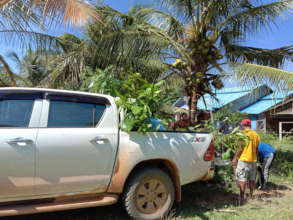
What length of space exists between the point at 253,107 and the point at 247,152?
18.1 m

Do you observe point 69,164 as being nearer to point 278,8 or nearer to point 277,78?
point 277,78

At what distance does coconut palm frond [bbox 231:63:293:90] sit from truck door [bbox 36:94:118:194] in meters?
4.52

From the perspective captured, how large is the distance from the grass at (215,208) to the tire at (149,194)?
33 cm

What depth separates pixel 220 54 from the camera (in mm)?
9195

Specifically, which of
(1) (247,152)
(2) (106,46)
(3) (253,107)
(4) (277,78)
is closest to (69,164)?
(1) (247,152)

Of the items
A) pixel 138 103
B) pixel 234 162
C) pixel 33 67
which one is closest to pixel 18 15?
pixel 138 103

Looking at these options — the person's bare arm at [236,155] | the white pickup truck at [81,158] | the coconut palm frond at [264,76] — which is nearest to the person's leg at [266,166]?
the person's bare arm at [236,155]

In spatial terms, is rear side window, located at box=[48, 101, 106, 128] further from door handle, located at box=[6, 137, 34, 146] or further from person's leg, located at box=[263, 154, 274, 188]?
person's leg, located at box=[263, 154, 274, 188]

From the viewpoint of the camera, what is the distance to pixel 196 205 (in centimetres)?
536

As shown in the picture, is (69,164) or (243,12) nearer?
(69,164)

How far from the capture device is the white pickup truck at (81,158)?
140 inches

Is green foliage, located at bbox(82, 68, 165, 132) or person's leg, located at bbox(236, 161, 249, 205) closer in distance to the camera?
green foliage, located at bbox(82, 68, 165, 132)

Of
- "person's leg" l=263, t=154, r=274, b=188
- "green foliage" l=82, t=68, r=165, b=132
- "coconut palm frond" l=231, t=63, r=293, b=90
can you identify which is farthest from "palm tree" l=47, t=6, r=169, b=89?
"person's leg" l=263, t=154, r=274, b=188

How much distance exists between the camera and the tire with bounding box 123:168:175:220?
4.18 metres
